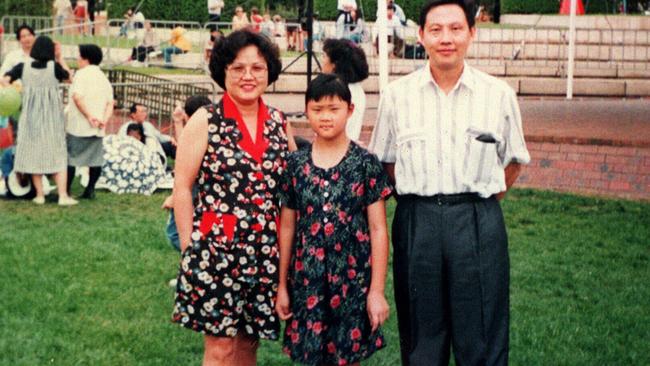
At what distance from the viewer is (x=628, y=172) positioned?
11.7 metres

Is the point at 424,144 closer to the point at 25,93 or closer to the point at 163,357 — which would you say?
the point at 163,357

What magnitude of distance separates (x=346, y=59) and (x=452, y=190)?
7.78 ft

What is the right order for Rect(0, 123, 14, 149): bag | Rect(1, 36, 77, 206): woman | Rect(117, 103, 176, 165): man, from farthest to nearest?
1. Rect(117, 103, 176, 165): man
2. Rect(0, 123, 14, 149): bag
3. Rect(1, 36, 77, 206): woman

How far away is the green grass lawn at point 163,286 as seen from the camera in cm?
634

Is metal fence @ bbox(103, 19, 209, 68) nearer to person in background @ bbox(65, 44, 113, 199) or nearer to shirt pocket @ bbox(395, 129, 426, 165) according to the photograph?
person in background @ bbox(65, 44, 113, 199)

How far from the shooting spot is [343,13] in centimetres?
2516

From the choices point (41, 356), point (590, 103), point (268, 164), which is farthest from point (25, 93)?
point (590, 103)

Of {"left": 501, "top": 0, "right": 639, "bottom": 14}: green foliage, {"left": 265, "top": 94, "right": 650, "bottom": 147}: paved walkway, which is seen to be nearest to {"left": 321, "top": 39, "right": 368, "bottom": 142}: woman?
{"left": 265, "top": 94, "right": 650, "bottom": 147}: paved walkway

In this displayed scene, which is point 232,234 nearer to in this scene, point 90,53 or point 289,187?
point 289,187

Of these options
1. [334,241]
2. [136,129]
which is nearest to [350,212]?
[334,241]

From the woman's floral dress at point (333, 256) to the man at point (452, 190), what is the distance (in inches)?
5.9

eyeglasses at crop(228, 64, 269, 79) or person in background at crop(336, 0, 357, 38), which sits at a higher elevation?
person in background at crop(336, 0, 357, 38)

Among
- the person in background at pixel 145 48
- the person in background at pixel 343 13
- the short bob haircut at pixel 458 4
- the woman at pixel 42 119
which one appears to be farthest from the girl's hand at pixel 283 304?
the person in background at pixel 145 48

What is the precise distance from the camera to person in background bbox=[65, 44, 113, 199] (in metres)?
11.3
